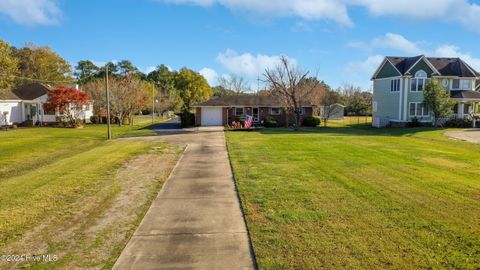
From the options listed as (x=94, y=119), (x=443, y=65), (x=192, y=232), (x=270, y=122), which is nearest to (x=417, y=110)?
(x=443, y=65)

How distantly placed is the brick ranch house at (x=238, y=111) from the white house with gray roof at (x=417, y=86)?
28.3 feet

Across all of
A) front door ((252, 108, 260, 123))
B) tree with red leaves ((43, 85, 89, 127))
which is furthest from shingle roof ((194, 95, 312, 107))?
tree with red leaves ((43, 85, 89, 127))

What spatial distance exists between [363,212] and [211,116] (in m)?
35.5

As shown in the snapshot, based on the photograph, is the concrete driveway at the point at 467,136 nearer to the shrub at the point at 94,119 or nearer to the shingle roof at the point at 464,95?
the shingle roof at the point at 464,95

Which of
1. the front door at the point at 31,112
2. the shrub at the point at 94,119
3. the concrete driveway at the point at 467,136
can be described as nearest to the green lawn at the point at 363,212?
the concrete driveway at the point at 467,136

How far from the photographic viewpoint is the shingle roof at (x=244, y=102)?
42.2 metres

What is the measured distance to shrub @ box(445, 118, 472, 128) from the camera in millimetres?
35875

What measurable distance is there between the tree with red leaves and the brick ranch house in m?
13.7

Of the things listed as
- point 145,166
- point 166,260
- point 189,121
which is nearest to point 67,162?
point 145,166

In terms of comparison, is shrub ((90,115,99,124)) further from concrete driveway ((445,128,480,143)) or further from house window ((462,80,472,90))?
house window ((462,80,472,90))

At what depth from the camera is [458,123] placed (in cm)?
3591

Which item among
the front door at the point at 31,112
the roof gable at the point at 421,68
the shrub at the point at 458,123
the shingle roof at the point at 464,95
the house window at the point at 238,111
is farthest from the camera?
the front door at the point at 31,112

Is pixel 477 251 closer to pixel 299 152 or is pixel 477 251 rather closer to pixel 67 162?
pixel 299 152

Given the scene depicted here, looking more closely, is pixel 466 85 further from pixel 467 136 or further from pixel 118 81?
pixel 118 81
